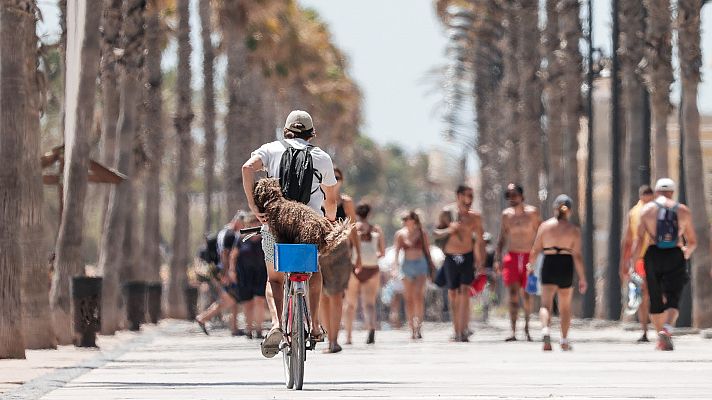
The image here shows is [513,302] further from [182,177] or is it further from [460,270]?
[182,177]

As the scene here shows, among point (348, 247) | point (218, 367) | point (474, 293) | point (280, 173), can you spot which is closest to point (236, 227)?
point (474, 293)

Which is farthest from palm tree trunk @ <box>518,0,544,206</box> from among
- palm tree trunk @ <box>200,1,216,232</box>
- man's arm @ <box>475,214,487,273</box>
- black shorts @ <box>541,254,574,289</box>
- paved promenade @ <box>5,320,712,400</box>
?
black shorts @ <box>541,254,574,289</box>

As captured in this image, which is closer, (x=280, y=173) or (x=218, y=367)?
(x=280, y=173)

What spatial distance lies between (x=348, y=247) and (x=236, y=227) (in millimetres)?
7714

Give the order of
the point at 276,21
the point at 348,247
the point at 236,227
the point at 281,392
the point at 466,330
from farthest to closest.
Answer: the point at 276,21, the point at 236,227, the point at 466,330, the point at 348,247, the point at 281,392

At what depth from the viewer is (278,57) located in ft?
216

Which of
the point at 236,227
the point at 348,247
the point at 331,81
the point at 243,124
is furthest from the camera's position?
the point at 331,81

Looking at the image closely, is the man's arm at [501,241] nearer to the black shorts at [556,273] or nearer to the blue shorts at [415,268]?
the blue shorts at [415,268]

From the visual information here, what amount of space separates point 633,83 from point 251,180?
928 inches

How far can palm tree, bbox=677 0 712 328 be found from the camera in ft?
99.8

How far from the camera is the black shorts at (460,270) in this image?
2736cm

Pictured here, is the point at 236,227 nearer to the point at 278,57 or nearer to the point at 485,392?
the point at 485,392

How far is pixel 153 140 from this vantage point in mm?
44312

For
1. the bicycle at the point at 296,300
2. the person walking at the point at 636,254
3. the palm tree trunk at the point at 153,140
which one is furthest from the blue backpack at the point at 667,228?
the palm tree trunk at the point at 153,140
